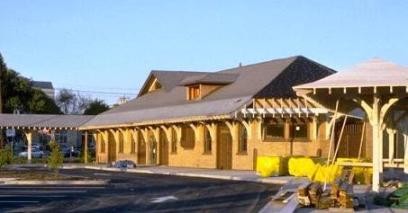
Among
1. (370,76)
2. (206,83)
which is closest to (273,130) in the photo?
(206,83)

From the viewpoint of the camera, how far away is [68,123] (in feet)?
222

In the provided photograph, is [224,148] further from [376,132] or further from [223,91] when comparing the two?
[376,132]

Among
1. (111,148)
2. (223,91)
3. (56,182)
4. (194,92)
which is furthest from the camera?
(111,148)

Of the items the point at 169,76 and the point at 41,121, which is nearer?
the point at 169,76

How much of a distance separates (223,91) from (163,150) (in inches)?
316

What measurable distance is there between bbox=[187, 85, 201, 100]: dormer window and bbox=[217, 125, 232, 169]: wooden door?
5.72 m

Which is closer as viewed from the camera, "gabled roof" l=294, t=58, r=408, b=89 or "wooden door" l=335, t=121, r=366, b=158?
"gabled roof" l=294, t=58, r=408, b=89

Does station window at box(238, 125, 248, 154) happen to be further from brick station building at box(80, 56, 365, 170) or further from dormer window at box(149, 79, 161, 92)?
dormer window at box(149, 79, 161, 92)

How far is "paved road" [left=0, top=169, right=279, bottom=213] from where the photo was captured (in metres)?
21.2

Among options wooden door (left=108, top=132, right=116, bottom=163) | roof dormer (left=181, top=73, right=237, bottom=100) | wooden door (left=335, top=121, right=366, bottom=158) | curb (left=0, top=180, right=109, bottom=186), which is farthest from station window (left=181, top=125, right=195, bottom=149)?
curb (left=0, top=180, right=109, bottom=186)

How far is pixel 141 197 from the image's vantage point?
2516 cm

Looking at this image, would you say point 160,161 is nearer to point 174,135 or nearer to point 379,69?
point 174,135

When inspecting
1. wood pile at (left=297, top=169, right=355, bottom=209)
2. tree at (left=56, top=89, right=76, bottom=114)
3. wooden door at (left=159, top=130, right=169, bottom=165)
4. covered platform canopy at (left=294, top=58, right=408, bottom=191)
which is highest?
tree at (left=56, top=89, right=76, bottom=114)

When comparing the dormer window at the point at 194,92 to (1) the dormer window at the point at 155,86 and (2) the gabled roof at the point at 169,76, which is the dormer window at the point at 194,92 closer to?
(2) the gabled roof at the point at 169,76
